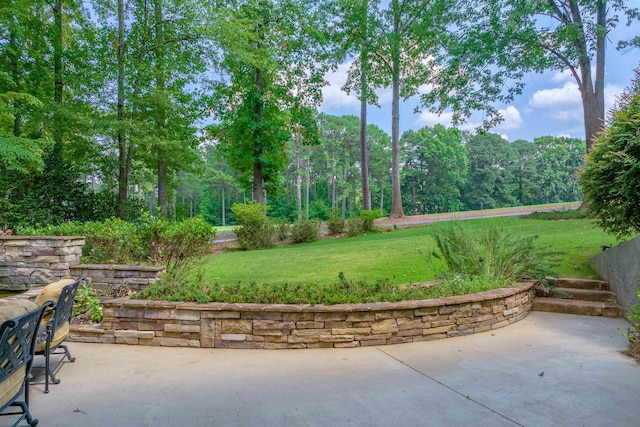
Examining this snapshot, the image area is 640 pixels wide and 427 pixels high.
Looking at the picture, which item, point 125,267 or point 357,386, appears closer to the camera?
point 357,386

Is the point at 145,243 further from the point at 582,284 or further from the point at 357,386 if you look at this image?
the point at 582,284

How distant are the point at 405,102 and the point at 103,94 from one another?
15.2 metres

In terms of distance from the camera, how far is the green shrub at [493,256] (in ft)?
15.9

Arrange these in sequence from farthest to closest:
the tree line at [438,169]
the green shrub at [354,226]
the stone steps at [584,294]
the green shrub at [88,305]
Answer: the tree line at [438,169] → the green shrub at [354,226] → the stone steps at [584,294] → the green shrub at [88,305]

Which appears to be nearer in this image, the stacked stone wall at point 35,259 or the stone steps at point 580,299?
the stone steps at point 580,299

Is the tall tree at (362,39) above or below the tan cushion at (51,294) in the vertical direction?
above

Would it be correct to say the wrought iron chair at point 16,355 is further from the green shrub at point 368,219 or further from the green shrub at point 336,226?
the green shrub at point 368,219

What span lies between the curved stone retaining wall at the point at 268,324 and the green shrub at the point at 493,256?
4.45 ft

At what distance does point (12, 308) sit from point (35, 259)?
12.1 feet

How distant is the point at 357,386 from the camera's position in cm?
259

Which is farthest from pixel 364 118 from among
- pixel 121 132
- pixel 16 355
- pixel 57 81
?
pixel 16 355

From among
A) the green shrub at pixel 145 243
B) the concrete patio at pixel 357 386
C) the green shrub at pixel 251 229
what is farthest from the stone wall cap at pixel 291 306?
the green shrub at pixel 251 229

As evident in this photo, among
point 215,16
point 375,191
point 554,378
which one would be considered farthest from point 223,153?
point 375,191

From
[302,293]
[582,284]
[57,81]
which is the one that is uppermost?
[57,81]
